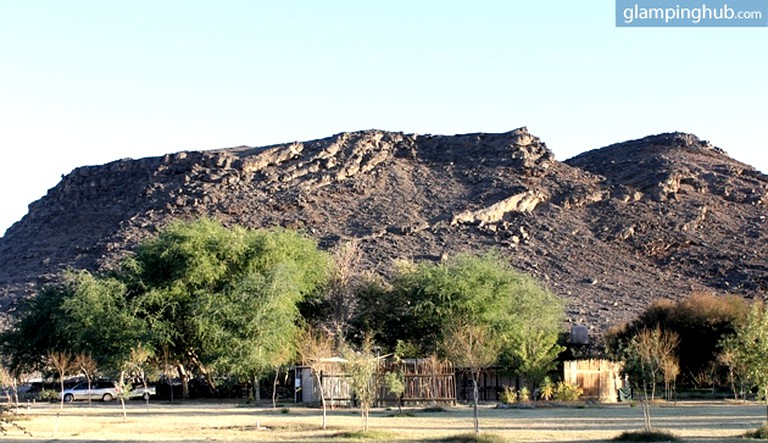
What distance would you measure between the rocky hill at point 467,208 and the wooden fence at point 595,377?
28.6 metres

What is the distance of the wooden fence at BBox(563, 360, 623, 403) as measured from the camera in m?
56.2

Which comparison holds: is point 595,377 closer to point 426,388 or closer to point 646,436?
point 426,388

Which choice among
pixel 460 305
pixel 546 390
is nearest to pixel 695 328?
pixel 460 305

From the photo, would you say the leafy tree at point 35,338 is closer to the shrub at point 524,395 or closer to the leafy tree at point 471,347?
the leafy tree at point 471,347

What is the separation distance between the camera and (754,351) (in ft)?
104

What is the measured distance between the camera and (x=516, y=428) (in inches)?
1433

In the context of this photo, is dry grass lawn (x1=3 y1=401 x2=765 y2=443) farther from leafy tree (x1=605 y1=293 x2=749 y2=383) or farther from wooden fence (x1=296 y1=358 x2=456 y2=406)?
leafy tree (x1=605 y1=293 x2=749 y2=383)

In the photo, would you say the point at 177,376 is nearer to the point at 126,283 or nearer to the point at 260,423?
the point at 126,283

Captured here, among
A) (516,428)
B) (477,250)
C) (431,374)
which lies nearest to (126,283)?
(431,374)

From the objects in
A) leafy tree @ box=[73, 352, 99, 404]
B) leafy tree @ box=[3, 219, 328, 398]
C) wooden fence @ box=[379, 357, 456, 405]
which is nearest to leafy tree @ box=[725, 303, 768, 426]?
wooden fence @ box=[379, 357, 456, 405]

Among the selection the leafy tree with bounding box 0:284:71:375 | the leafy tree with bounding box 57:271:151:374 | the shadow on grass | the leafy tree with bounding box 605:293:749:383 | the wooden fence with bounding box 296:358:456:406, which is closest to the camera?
the shadow on grass

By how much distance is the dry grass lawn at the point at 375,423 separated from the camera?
107 feet

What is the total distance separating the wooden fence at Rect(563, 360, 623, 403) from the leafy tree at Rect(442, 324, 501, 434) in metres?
3.99

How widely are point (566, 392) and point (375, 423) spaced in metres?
17.9
